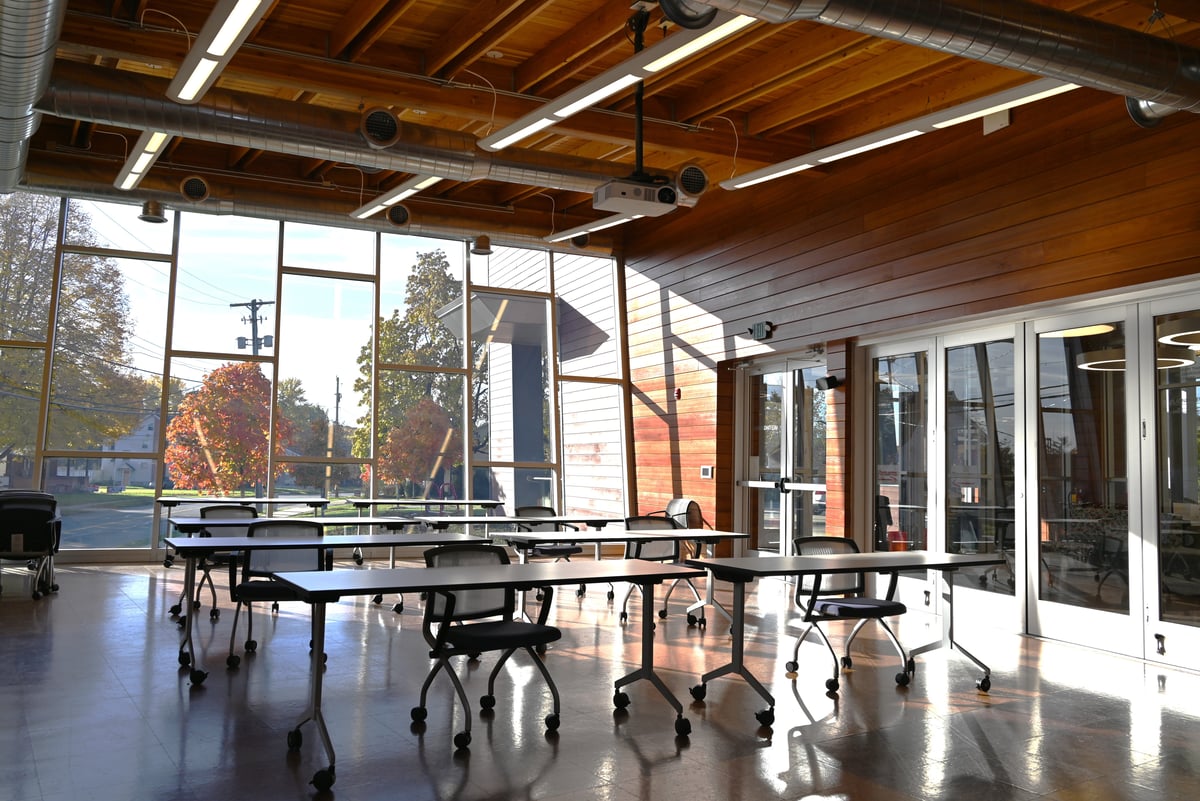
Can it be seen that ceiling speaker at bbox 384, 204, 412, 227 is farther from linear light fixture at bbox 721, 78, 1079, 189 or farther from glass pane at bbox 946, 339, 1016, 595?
glass pane at bbox 946, 339, 1016, 595

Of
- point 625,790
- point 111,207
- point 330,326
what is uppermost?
point 111,207

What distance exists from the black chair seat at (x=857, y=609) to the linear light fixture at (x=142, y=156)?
18.9 ft

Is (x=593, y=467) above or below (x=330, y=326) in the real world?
below

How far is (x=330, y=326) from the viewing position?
1141 cm

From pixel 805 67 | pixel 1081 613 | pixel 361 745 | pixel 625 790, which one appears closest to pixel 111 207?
pixel 805 67

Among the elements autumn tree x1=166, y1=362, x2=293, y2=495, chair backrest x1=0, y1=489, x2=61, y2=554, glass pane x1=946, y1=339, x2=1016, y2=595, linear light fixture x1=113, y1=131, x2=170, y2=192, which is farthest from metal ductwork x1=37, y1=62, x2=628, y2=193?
autumn tree x1=166, y1=362, x2=293, y2=495

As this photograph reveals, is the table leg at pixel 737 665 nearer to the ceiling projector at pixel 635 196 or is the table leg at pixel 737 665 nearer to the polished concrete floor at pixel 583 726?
the polished concrete floor at pixel 583 726

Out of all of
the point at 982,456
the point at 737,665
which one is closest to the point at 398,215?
the point at 982,456

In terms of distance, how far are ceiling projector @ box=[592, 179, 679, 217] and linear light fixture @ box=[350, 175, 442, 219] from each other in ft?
5.85

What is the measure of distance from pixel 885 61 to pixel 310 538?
532 cm

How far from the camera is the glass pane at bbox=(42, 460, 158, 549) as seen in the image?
1013 centimetres

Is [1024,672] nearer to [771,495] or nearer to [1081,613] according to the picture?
[1081,613]

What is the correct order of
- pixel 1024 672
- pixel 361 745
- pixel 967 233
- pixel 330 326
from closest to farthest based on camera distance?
pixel 361 745
pixel 1024 672
pixel 967 233
pixel 330 326

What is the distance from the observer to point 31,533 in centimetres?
779
